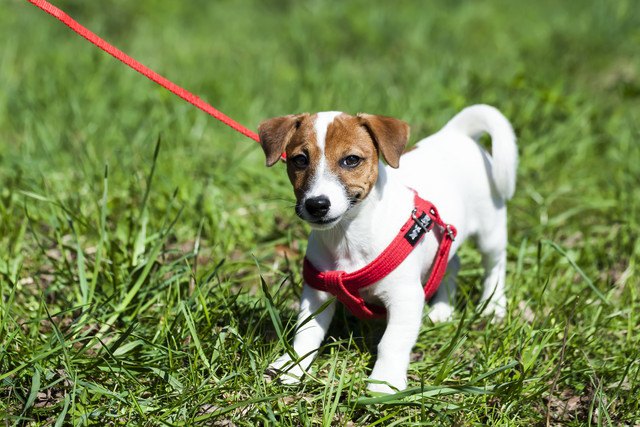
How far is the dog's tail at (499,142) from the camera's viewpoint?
3.71m

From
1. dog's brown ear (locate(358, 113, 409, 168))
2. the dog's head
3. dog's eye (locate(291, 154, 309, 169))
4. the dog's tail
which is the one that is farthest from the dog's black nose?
the dog's tail

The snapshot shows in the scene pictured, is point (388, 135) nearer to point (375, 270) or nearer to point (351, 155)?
point (351, 155)

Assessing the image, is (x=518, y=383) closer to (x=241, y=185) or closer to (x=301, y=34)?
(x=241, y=185)

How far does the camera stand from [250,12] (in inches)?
378

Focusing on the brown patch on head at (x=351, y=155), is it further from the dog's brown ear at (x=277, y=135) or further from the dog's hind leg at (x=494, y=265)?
the dog's hind leg at (x=494, y=265)

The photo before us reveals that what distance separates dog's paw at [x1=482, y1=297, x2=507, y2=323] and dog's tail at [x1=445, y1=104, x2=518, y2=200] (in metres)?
0.53

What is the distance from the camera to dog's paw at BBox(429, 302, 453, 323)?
12.4 feet

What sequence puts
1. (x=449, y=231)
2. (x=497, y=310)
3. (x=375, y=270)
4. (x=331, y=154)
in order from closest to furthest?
(x=331, y=154), (x=375, y=270), (x=449, y=231), (x=497, y=310)

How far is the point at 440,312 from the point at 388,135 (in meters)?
1.21

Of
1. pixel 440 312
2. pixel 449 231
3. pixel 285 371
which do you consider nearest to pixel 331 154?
pixel 449 231

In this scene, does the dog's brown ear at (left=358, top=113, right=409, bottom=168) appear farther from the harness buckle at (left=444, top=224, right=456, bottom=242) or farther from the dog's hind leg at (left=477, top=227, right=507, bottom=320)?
the dog's hind leg at (left=477, top=227, right=507, bottom=320)

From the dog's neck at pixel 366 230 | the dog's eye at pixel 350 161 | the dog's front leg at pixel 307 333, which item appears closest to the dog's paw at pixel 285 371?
the dog's front leg at pixel 307 333

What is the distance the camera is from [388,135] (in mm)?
2967

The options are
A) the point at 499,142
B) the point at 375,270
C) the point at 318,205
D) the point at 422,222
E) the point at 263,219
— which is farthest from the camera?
the point at 263,219
